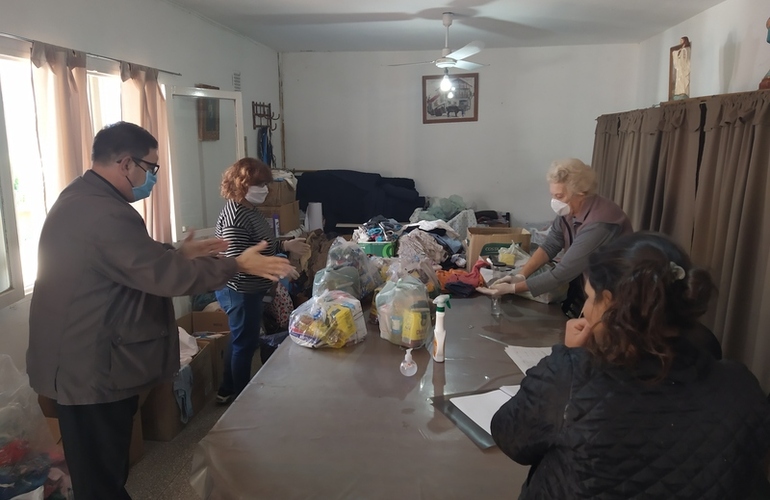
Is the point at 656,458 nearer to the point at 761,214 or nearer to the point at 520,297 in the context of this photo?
the point at 520,297

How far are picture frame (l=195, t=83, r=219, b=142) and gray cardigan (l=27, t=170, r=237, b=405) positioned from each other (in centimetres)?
245

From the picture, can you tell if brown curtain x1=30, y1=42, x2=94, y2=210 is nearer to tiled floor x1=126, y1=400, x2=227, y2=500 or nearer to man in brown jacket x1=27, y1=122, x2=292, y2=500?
man in brown jacket x1=27, y1=122, x2=292, y2=500

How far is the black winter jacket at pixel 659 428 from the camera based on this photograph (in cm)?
82

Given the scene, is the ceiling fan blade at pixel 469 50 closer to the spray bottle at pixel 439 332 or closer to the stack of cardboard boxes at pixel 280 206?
the stack of cardboard boxes at pixel 280 206

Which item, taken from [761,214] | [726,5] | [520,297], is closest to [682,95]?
[726,5]

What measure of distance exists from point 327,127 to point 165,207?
2716mm

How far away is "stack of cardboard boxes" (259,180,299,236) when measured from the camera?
14.8 feet

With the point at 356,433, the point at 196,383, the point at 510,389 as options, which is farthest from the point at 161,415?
the point at 510,389

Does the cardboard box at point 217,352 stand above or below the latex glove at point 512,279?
below

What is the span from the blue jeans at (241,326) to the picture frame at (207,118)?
168 cm

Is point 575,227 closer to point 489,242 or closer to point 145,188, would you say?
point 489,242

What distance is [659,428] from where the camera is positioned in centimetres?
82

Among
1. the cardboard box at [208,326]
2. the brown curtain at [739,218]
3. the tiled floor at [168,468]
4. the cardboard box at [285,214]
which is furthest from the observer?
the cardboard box at [285,214]

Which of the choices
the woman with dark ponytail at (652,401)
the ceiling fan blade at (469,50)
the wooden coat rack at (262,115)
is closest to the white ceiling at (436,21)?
the ceiling fan blade at (469,50)
